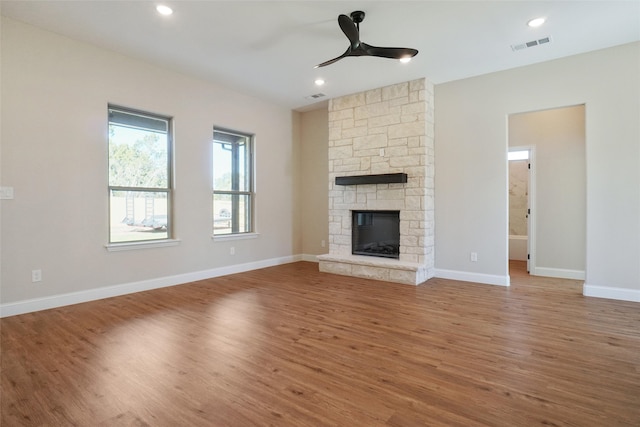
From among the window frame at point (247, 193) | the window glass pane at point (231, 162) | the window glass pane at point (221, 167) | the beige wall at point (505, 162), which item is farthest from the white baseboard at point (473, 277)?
the window glass pane at point (221, 167)

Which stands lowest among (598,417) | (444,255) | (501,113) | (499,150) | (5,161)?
(598,417)

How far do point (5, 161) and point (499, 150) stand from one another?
19.0 feet

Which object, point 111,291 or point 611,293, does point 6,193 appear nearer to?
point 111,291

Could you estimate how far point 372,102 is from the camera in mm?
5184

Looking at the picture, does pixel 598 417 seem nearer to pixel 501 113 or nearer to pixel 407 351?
pixel 407 351

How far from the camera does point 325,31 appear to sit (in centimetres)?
342

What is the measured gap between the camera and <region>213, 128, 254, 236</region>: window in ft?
17.2

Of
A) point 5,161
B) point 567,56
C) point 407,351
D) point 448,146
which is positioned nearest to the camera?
point 407,351

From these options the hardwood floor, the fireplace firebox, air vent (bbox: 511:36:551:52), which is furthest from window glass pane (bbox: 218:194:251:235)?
air vent (bbox: 511:36:551:52)

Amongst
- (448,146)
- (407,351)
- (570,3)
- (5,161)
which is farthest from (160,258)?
(570,3)

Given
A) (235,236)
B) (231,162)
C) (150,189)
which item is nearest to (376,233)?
(235,236)

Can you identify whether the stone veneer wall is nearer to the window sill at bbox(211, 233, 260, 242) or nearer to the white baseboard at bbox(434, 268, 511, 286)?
the white baseboard at bbox(434, 268, 511, 286)

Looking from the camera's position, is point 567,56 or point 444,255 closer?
point 567,56

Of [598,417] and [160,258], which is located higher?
[160,258]
